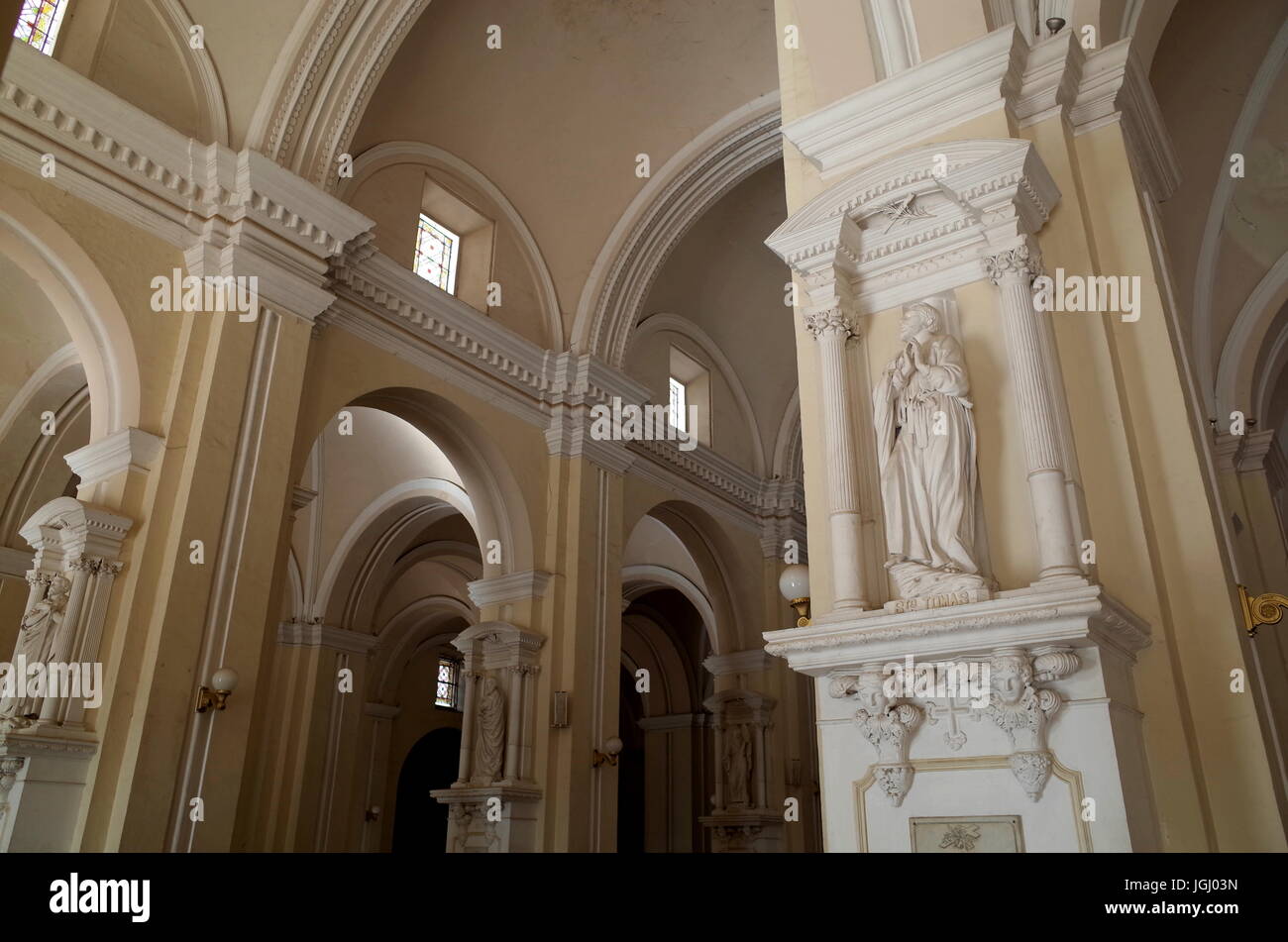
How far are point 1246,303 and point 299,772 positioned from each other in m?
12.6

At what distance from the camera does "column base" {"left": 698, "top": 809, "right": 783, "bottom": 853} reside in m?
13.3

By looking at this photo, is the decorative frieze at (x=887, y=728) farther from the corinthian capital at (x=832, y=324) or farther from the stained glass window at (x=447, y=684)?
the stained glass window at (x=447, y=684)

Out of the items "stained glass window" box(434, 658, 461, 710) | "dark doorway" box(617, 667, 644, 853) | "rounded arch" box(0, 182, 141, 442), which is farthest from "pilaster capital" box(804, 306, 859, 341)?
"stained glass window" box(434, 658, 461, 710)

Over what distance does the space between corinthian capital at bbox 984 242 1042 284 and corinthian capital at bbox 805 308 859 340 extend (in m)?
0.70

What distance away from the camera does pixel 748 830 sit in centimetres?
1345

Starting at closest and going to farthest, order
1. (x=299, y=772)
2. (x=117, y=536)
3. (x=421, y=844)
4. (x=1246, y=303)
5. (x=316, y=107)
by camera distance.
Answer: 1. (x=117, y=536)
2. (x=316, y=107)
3. (x=1246, y=303)
4. (x=299, y=772)
5. (x=421, y=844)

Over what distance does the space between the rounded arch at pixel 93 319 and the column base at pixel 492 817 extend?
15.1 ft

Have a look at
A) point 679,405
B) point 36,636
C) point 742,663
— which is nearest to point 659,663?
point 742,663
